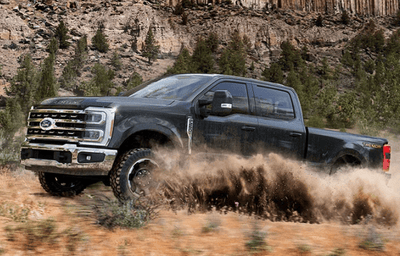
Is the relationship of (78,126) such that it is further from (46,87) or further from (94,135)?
(46,87)

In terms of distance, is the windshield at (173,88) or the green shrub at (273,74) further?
→ the green shrub at (273,74)

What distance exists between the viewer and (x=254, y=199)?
6066 mm

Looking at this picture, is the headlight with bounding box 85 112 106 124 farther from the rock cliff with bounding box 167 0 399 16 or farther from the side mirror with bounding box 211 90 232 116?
the rock cliff with bounding box 167 0 399 16

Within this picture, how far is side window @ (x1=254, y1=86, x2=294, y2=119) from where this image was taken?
6695 mm

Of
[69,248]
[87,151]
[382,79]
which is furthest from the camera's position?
[382,79]

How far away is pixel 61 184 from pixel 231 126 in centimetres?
274

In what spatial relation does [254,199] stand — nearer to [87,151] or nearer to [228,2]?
[87,151]

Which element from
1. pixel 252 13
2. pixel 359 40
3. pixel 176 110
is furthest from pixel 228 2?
pixel 176 110

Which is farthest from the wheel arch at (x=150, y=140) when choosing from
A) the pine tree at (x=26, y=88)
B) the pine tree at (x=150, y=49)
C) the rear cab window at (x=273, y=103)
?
the pine tree at (x=150, y=49)

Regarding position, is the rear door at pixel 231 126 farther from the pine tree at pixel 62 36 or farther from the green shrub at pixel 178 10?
the green shrub at pixel 178 10

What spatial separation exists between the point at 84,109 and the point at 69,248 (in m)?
1.83

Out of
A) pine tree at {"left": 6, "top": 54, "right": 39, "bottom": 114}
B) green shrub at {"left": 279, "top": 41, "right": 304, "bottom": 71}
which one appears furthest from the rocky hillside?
pine tree at {"left": 6, "top": 54, "right": 39, "bottom": 114}

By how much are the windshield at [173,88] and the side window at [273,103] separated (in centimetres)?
85

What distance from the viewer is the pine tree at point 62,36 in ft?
258
